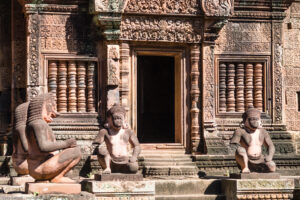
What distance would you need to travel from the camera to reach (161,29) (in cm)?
1773

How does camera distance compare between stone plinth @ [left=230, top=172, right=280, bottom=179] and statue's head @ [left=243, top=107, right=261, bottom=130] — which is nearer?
stone plinth @ [left=230, top=172, right=280, bottom=179]

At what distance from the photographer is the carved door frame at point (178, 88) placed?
1784 cm

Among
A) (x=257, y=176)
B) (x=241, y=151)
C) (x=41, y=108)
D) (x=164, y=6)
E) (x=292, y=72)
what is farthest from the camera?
(x=292, y=72)

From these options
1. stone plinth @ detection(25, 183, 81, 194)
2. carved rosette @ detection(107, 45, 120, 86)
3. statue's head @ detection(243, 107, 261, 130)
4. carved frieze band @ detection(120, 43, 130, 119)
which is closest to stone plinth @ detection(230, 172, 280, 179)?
statue's head @ detection(243, 107, 261, 130)

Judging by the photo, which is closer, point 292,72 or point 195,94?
point 195,94

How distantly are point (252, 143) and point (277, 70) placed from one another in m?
3.30

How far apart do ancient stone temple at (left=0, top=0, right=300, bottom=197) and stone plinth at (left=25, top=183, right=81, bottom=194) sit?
427 cm

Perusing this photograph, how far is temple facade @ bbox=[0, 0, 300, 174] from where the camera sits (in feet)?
57.0

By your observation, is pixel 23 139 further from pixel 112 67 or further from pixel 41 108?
pixel 112 67

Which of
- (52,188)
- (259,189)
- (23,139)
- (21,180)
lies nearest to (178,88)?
(259,189)

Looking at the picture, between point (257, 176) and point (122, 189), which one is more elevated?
point (257, 176)

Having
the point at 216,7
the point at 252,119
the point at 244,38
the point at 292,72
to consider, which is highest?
the point at 216,7

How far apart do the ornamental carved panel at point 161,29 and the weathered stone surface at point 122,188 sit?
13.0 ft

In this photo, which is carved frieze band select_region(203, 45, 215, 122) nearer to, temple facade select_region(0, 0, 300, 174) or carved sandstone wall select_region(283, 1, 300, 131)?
temple facade select_region(0, 0, 300, 174)
